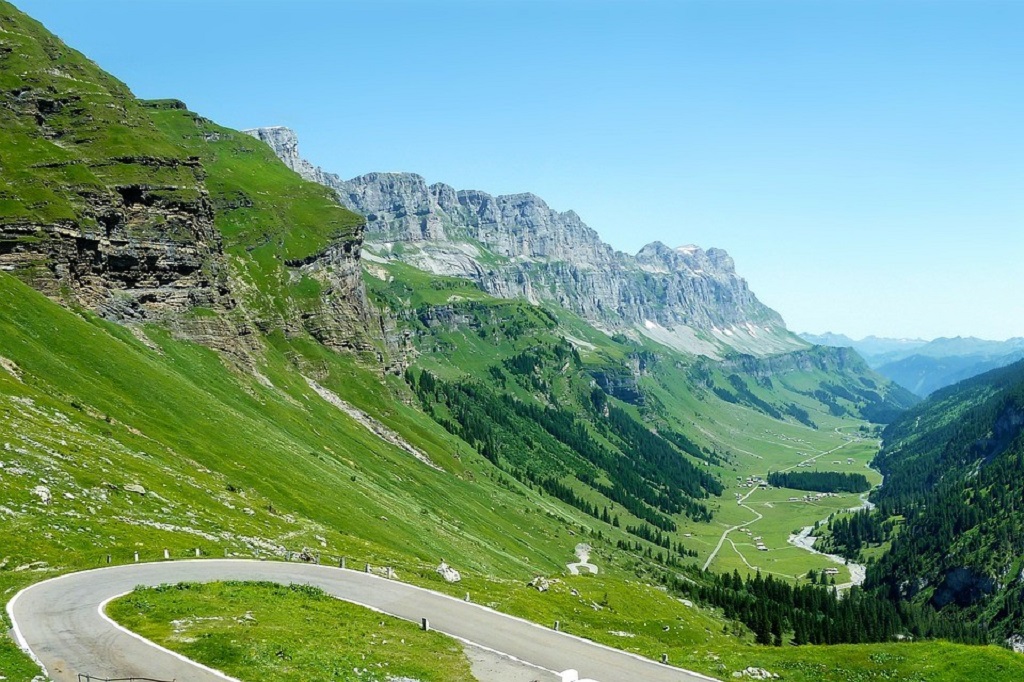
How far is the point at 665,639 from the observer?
265ft

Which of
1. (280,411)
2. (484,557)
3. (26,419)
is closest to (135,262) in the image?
(280,411)

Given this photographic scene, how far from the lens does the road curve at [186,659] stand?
32344 mm

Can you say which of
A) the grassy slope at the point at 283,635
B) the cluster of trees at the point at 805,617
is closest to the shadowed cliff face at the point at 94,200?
the grassy slope at the point at 283,635

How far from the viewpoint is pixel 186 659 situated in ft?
107

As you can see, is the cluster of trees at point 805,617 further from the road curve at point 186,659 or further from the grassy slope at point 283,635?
the grassy slope at point 283,635

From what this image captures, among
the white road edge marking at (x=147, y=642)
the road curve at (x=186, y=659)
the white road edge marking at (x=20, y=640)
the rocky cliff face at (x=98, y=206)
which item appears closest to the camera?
the white road edge marking at (x=20, y=640)

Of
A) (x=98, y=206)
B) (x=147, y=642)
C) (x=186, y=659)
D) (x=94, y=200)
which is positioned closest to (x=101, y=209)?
(x=98, y=206)

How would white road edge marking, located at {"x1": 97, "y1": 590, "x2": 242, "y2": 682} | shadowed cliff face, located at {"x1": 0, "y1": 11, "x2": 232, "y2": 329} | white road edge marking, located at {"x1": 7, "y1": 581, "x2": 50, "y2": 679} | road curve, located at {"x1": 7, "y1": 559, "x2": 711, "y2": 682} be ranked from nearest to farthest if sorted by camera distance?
1. white road edge marking, located at {"x1": 7, "y1": 581, "x2": 50, "y2": 679}
2. white road edge marking, located at {"x1": 97, "y1": 590, "x2": 242, "y2": 682}
3. road curve, located at {"x1": 7, "y1": 559, "x2": 711, "y2": 682}
4. shadowed cliff face, located at {"x1": 0, "y1": 11, "x2": 232, "y2": 329}

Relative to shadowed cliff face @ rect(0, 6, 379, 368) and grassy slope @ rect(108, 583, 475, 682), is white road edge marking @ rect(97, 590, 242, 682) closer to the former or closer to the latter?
grassy slope @ rect(108, 583, 475, 682)

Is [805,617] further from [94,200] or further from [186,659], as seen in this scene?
[94,200]

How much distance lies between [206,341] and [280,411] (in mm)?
24321

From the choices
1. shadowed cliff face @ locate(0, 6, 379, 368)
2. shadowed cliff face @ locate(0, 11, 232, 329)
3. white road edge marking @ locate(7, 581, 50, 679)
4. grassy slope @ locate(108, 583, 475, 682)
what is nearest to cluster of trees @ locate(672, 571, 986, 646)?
grassy slope @ locate(108, 583, 475, 682)

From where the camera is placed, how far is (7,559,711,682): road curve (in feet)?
106

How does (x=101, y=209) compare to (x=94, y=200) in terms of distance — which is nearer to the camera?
(x=94, y=200)
